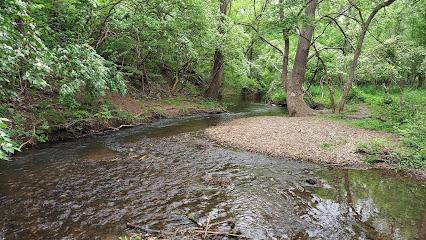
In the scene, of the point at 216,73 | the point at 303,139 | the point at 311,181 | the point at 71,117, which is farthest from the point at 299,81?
the point at 71,117

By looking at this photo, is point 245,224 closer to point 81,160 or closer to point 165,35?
point 81,160

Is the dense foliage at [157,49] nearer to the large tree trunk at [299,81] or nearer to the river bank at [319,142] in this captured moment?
the large tree trunk at [299,81]

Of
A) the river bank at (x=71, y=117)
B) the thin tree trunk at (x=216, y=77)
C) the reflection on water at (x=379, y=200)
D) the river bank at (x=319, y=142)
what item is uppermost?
the thin tree trunk at (x=216, y=77)

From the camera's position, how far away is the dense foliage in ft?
27.5

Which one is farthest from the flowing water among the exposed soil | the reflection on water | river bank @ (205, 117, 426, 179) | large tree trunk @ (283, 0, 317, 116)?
large tree trunk @ (283, 0, 317, 116)

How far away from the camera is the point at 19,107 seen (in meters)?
12.3

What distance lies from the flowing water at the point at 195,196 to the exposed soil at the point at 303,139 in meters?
0.78

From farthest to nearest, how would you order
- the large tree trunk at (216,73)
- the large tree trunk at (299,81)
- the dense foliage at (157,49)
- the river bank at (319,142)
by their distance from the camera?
the large tree trunk at (216,73) < the large tree trunk at (299,81) < the river bank at (319,142) < the dense foliage at (157,49)

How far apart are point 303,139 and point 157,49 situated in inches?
504

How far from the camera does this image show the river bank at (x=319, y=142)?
10.2m

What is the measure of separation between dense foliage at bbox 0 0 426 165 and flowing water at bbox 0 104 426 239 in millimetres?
1571

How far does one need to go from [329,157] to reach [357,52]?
326 inches

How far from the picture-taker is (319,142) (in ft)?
39.9

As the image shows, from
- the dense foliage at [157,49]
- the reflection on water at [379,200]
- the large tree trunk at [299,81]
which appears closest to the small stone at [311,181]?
the reflection on water at [379,200]
